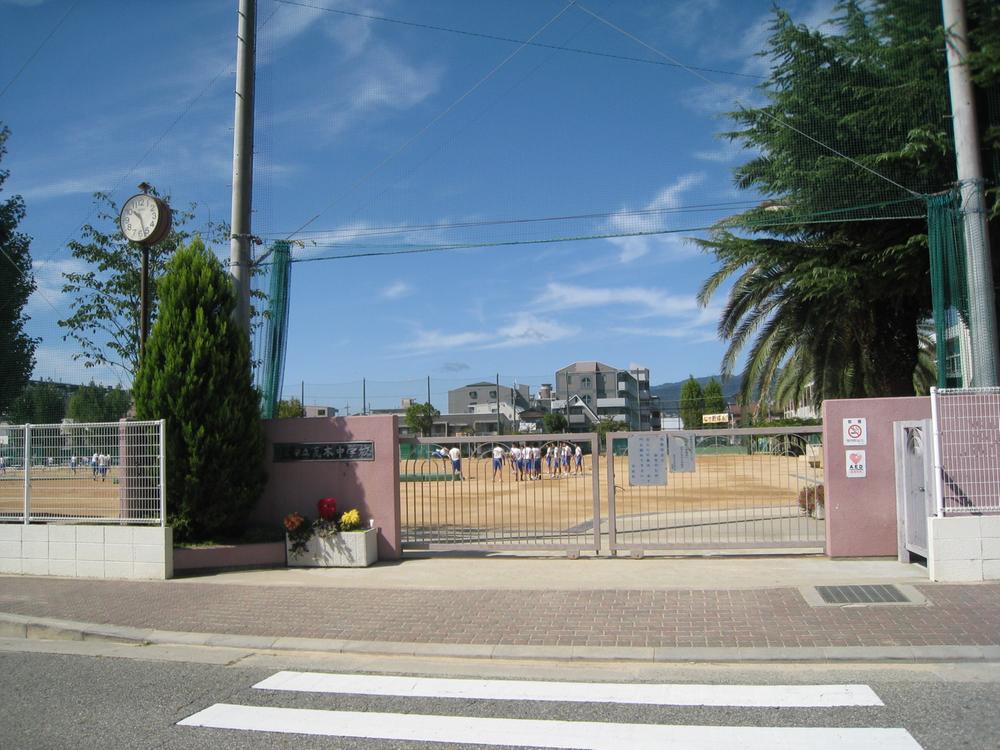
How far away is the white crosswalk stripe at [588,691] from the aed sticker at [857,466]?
482cm

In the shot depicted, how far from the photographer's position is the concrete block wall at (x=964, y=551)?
8.53 m

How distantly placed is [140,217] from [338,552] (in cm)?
562

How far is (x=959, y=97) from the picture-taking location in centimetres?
1061

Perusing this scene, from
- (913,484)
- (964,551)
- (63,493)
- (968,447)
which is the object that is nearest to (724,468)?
(913,484)

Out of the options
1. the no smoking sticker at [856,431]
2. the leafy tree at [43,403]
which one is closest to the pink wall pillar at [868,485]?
the no smoking sticker at [856,431]

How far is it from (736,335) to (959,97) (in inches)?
329

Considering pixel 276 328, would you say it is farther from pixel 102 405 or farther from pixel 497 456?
pixel 497 456

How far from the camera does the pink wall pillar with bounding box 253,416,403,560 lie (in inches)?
440

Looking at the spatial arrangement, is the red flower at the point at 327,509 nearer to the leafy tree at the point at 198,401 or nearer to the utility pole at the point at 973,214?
the leafy tree at the point at 198,401

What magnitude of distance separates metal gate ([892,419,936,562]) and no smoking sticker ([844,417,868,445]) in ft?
1.14

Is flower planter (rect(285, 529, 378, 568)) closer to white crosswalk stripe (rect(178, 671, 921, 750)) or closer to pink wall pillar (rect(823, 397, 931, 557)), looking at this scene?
white crosswalk stripe (rect(178, 671, 921, 750))

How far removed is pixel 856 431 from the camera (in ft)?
33.3

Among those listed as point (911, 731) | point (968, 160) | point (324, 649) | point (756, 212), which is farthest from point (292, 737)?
Result: point (756, 212)

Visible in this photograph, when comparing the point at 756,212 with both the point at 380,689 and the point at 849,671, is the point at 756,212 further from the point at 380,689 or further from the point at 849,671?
the point at 380,689
